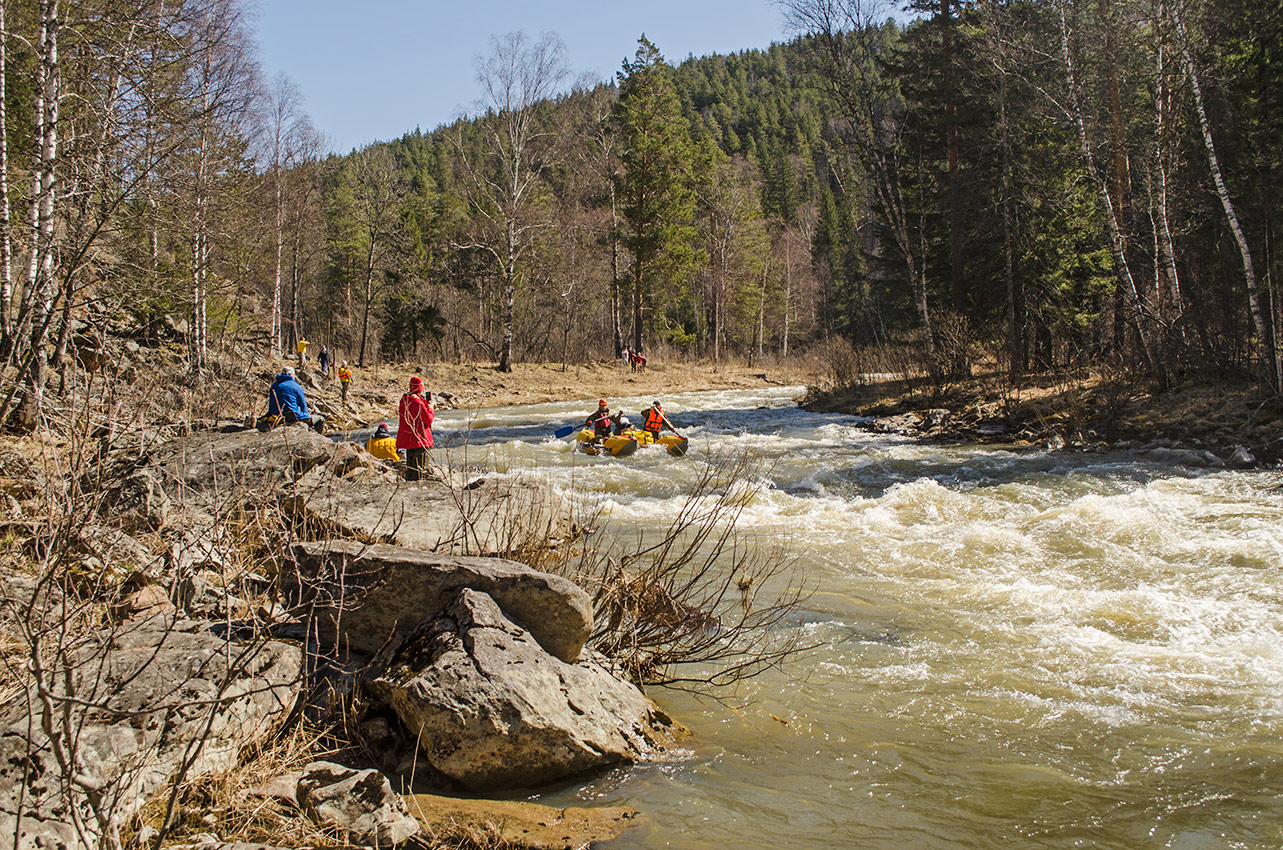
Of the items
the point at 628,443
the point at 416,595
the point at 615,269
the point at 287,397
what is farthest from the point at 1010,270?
the point at 615,269

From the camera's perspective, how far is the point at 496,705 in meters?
3.63

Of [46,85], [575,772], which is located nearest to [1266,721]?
[575,772]

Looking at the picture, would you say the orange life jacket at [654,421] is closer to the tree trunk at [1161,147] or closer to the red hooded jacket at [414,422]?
the red hooded jacket at [414,422]

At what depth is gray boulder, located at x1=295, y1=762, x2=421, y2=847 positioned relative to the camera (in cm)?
301

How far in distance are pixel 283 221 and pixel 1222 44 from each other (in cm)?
2971

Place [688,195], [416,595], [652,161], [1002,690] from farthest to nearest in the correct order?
[688,195], [652,161], [1002,690], [416,595]

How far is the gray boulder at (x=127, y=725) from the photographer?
2.38 metres

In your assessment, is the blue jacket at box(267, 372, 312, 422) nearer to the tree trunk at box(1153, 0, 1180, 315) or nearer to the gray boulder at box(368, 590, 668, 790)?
the gray boulder at box(368, 590, 668, 790)

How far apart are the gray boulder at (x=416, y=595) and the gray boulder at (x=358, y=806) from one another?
A: 101cm

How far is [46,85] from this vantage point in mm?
9836

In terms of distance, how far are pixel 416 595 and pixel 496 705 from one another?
894mm

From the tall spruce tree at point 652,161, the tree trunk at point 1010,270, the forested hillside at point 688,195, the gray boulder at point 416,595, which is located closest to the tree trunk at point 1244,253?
the forested hillside at point 688,195

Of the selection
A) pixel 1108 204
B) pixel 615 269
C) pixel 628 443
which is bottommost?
pixel 628 443

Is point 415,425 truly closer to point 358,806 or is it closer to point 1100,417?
point 358,806
